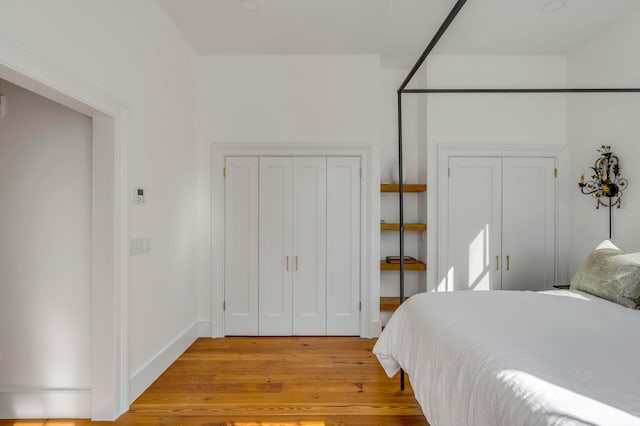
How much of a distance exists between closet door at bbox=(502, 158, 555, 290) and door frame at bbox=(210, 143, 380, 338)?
4.64ft

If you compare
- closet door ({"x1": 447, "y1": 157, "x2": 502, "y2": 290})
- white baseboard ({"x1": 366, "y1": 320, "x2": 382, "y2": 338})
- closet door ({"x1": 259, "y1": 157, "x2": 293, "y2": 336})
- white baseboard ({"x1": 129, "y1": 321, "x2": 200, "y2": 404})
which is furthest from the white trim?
closet door ({"x1": 447, "y1": 157, "x2": 502, "y2": 290})

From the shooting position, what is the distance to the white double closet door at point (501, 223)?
3.22m

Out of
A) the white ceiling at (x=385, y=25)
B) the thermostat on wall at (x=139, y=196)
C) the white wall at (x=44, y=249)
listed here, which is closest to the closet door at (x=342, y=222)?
the white ceiling at (x=385, y=25)

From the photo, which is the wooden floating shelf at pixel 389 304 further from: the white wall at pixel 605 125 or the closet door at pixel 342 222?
the white wall at pixel 605 125

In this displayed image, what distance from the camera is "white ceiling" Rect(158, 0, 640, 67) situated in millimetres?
2449

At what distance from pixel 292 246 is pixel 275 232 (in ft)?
0.76

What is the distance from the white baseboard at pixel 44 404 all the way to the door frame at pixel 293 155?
1.33 metres

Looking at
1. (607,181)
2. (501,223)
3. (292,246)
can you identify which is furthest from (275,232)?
(607,181)

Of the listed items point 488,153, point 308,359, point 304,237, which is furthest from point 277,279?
point 488,153

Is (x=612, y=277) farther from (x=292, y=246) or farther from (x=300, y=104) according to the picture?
(x=300, y=104)

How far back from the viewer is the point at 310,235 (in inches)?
126

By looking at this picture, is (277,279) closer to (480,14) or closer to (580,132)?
(480,14)

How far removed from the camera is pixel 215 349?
9.52 feet

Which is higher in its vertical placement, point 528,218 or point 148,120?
point 148,120
